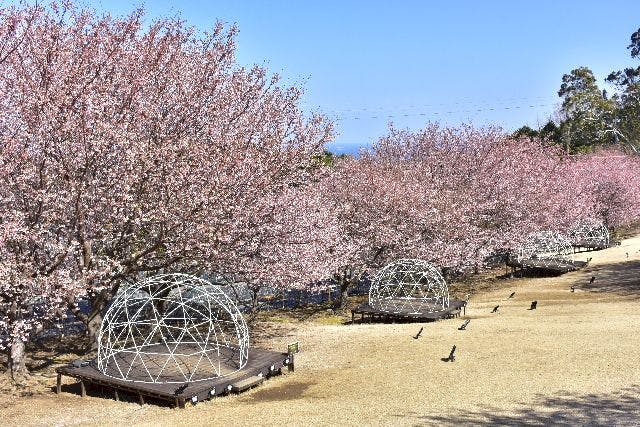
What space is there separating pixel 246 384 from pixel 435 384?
5089 millimetres

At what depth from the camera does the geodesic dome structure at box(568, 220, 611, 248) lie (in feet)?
174

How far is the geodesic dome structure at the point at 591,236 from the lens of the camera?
53097 millimetres

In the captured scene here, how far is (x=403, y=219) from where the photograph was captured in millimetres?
33094

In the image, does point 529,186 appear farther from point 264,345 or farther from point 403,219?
point 264,345

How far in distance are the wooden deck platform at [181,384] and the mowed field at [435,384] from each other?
0.91 feet

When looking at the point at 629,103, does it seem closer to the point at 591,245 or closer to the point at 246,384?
the point at 591,245

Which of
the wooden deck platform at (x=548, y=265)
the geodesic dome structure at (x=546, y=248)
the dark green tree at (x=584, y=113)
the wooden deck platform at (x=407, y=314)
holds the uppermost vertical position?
the dark green tree at (x=584, y=113)

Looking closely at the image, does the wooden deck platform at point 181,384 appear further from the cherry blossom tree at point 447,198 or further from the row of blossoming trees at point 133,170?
the cherry blossom tree at point 447,198

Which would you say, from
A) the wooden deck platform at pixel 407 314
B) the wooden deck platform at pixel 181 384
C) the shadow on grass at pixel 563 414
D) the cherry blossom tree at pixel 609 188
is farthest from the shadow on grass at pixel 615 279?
the wooden deck platform at pixel 181 384

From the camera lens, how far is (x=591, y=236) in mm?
56781

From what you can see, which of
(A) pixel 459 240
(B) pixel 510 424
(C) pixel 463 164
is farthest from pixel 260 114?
(C) pixel 463 164

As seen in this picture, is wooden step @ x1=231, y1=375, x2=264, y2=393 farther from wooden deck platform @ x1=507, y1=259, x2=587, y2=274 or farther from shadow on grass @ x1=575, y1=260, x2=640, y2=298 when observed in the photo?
wooden deck platform @ x1=507, y1=259, x2=587, y2=274

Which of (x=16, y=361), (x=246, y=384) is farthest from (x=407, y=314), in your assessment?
(x=16, y=361)

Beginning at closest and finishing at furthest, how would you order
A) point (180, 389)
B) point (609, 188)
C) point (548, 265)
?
1. point (180, 389)
2. point (548, 265)
3. point (609, 188)
